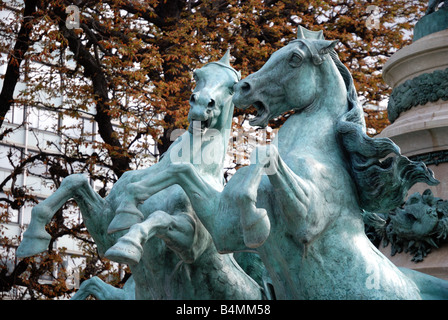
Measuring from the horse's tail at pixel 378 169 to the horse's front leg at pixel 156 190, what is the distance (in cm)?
88

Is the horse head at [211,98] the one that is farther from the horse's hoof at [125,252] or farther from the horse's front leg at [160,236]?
the horse's hoof at [125,252]

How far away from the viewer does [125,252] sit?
4273mm

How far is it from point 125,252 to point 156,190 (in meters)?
0.57

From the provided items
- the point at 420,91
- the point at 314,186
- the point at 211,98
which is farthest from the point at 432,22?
the point at 314,186

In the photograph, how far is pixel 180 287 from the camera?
5.38 m

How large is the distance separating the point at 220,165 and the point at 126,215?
1172mm

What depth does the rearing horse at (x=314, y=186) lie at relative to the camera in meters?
4.44

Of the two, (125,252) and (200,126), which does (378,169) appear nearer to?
(200,126)


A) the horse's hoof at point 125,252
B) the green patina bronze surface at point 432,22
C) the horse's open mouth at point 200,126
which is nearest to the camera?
the horse's hoof at point 125,252

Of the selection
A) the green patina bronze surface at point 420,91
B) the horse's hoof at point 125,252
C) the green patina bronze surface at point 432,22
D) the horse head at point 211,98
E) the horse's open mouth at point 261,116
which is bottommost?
the horse's hoof at point 125,252

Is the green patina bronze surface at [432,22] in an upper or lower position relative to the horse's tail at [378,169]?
upper

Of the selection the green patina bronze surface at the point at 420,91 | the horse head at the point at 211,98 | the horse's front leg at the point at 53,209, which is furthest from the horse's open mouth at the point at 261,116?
the green patina bronze surface at the point at 420,91

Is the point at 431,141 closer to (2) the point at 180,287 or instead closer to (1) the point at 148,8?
(2) the point at 180,287

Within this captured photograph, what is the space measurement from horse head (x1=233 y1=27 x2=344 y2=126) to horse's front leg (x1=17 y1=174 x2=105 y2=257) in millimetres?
1376
